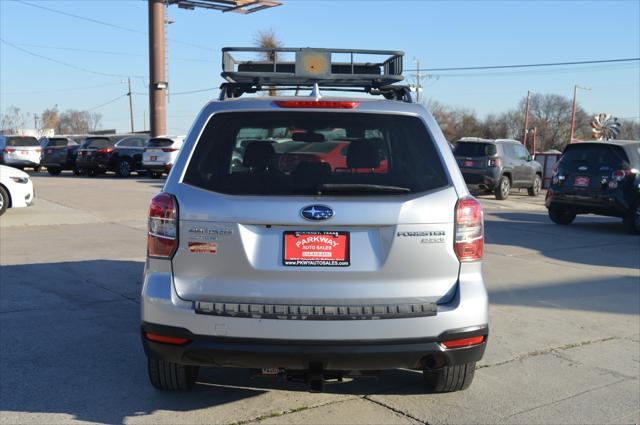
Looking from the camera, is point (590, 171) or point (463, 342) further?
point (590, 171)

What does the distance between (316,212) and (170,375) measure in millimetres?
1513

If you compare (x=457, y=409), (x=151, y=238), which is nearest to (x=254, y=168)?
(x=151, y=238)

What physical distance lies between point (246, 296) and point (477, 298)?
1.27 meters

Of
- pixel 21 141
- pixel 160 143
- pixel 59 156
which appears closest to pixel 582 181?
pixel 160 143

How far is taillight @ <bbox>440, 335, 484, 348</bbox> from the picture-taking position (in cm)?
365

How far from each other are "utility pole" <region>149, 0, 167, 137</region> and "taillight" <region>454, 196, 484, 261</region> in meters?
34.3

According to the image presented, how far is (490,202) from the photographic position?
20328 millimetres

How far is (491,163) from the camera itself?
67.8 feet

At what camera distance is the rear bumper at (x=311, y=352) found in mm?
3520

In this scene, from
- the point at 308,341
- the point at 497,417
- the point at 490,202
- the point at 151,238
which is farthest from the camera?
the point at 490,202

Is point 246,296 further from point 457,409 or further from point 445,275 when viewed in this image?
point 457,409

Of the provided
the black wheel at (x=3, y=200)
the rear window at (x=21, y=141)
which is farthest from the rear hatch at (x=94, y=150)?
the black wheel at (x=3, y=200)

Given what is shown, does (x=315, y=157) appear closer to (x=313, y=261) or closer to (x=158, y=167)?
(x=313, y=261)

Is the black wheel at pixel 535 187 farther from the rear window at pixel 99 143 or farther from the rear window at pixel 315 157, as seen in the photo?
the rear window at pixel 315 157
